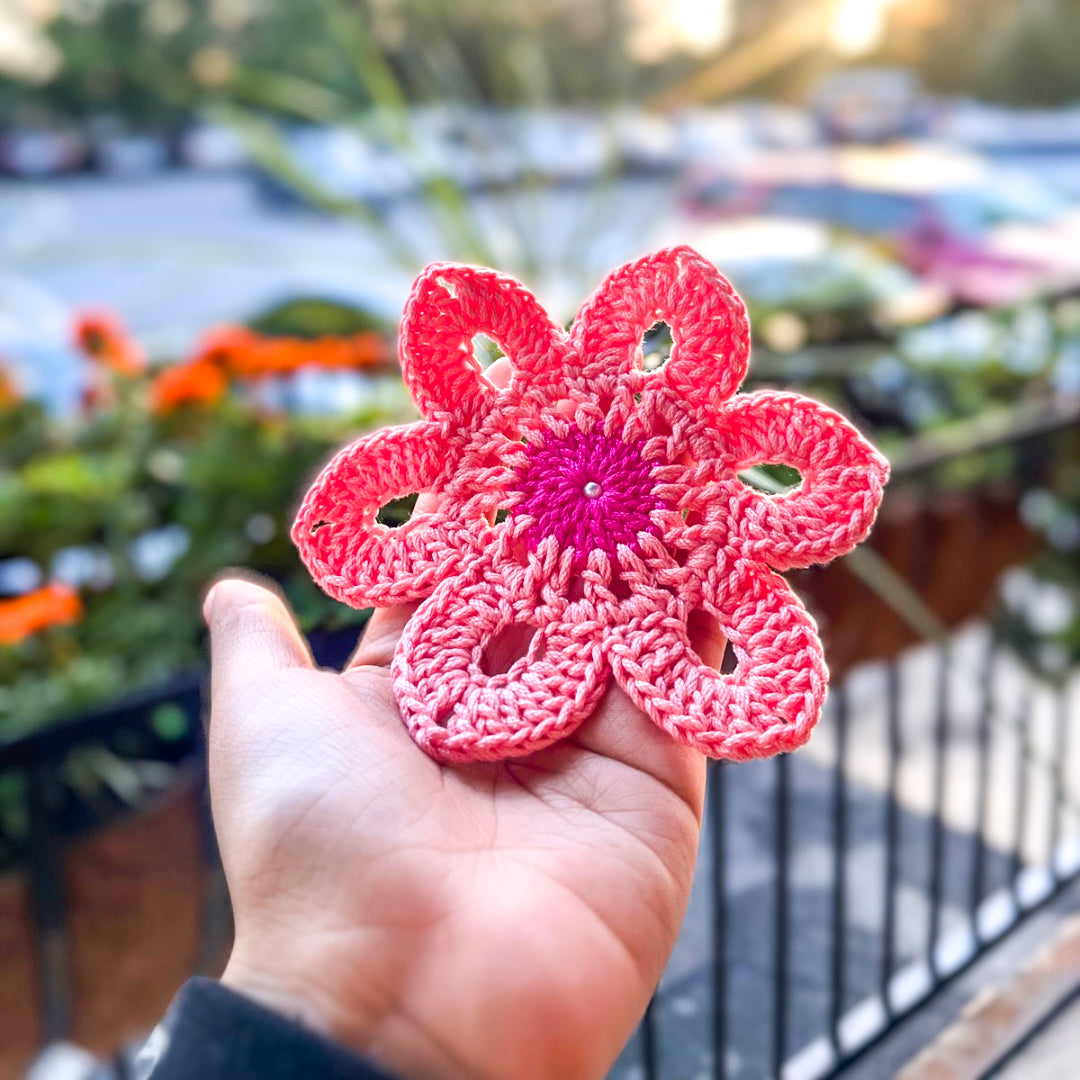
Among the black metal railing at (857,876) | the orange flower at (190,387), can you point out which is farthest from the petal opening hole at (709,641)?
the orange flower at (190,387)

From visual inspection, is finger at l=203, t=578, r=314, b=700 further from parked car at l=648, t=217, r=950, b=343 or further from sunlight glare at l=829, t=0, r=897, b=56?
parked car at l=648, t=217, r=950, b=343

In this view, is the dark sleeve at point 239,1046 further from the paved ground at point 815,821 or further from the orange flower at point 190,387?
the orange flower at point 190,387

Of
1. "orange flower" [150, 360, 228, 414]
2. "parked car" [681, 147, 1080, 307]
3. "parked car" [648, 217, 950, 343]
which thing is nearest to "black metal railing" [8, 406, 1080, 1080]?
"orange flower" [150, 360, 228, 414]

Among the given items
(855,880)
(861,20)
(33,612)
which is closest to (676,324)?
(33,612)

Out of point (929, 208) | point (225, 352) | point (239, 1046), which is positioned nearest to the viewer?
point (239, 1046)

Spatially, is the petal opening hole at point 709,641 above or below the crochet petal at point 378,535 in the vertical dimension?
below

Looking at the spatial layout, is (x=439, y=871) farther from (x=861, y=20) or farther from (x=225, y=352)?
(x=861, y=20)
